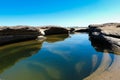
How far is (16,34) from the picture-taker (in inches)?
622

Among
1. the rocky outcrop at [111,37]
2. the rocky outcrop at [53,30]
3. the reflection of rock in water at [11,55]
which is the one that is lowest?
the rocky outcrop at [53,30]

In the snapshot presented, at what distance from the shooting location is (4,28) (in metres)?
14.0

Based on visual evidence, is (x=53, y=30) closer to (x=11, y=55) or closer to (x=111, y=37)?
(x=111, y=37)

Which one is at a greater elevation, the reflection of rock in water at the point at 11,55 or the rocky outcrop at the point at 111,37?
the rocky outcrop at the point at 111,37

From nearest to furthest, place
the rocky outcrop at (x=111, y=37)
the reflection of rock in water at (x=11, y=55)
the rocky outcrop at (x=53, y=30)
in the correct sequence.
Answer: the reflection of rock in water at (x=11, y=55) → the rocky outcrop at (x=111, y=37) → the rocky outcrop at (x=53, y=30)

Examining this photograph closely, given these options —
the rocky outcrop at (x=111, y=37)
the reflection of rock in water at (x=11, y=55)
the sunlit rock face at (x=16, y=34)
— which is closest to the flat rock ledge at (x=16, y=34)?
the sunlit rock face at (x=16, y=34)

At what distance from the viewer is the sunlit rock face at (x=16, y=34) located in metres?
13.8

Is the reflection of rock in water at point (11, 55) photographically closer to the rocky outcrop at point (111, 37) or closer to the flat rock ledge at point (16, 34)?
the flat rock ledge at point (16, 34)

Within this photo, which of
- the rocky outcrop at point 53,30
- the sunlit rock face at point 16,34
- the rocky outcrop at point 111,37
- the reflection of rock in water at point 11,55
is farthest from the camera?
the rocky outcrop at point 53,30

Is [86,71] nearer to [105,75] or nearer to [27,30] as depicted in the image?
[105,75]

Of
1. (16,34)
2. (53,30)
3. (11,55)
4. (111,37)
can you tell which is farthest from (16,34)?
(53,30)

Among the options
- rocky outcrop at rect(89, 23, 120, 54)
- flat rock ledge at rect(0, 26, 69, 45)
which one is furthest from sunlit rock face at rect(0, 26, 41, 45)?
rocky outcrop at rect(89, 23, 120, 54)

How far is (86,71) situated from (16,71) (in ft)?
10.3

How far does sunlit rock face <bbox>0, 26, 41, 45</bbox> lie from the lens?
1381 centimetres
